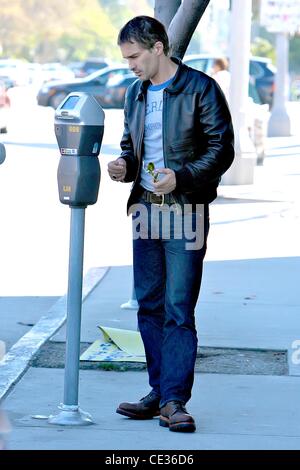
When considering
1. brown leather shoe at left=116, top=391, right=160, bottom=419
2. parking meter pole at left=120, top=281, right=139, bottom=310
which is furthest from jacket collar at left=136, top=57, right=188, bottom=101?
parking meter pole at left=120, top=281, right=139, bottom=310

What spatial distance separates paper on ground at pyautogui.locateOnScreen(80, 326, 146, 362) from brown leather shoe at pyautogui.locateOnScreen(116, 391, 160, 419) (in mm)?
1169

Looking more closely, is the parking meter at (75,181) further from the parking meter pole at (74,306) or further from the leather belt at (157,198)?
the leather belt at (157,198)

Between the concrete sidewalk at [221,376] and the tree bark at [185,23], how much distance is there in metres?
1.87

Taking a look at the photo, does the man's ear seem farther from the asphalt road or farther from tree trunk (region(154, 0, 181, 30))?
the asphalt road

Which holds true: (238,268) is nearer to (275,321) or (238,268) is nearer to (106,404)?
(275,321)

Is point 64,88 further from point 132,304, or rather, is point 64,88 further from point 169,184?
point 169,184

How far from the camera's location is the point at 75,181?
5812 mm

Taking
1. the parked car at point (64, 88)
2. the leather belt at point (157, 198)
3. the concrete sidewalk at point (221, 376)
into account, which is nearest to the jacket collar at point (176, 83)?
the leather belt at point (157, 198)

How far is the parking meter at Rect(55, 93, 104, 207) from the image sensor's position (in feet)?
18.9

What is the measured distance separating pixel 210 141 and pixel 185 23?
80.6 inches

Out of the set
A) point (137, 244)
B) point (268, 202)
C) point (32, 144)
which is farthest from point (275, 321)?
point (32, 144)

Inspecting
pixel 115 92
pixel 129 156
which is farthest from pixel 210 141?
pixel 115 92

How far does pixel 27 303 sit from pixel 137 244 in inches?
138

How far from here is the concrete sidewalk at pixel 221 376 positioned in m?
5.77
